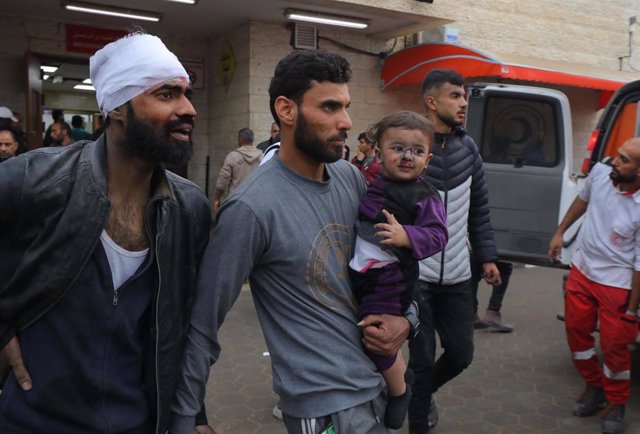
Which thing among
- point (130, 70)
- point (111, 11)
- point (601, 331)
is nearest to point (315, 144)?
point (130, 70)

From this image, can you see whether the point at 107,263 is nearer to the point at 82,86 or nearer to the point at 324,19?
the point at 324,19

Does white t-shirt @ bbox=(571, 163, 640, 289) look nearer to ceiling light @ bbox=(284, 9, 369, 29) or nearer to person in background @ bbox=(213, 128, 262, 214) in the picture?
person in background @ bbox=(213, 128, 262, 214)

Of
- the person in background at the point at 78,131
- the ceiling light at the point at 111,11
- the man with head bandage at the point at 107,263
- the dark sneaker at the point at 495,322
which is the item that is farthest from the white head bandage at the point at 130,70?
the person in background at the point at 78,131

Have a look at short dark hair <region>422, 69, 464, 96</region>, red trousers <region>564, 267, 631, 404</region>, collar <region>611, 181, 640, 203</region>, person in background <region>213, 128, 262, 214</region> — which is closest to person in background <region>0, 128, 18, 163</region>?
person in background <region>213, 128, 262, 214</region>

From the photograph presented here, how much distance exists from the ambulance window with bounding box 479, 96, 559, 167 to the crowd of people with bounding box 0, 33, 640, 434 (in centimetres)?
467

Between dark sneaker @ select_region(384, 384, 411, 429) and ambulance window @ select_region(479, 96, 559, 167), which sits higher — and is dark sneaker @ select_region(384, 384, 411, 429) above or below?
below

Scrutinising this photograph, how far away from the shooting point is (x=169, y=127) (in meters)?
1.96

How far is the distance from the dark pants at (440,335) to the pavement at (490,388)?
2.14 ft

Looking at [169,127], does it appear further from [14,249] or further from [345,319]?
[345,319]

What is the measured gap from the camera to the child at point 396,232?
220cm

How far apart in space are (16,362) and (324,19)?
31.2 ft

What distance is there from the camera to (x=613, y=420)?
13.9 feet

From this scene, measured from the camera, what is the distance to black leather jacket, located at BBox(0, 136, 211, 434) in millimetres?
1805

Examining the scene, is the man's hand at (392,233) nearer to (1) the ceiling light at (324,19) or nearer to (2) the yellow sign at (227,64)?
(1) the ceiling light at (324,19)
